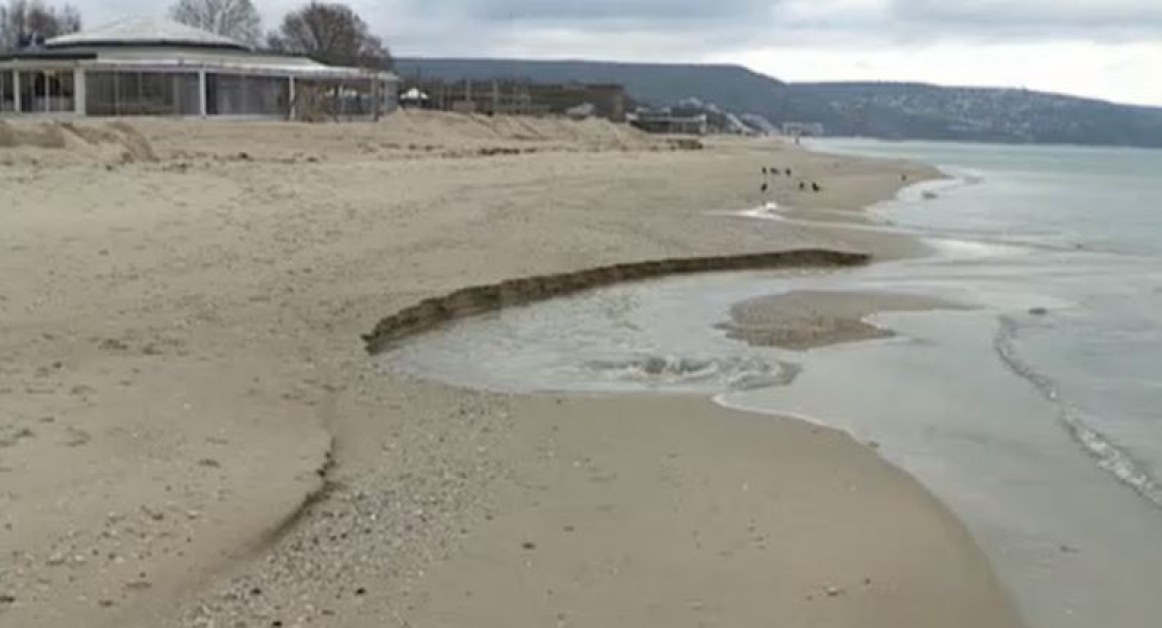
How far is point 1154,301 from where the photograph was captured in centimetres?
1905

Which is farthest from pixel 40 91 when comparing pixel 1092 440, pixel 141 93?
pixel 1092 440

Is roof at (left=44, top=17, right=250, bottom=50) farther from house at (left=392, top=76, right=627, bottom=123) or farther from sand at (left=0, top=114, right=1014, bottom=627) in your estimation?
sand at (left=0, top=114, right=1014, bottom=627)

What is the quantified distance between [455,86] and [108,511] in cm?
9581

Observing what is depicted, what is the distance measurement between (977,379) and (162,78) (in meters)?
45.2

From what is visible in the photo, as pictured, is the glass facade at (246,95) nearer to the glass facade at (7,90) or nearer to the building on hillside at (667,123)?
the glass facade at (7,90)

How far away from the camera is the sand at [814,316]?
48.4 ft

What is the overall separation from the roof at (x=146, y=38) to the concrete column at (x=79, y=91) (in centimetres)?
631

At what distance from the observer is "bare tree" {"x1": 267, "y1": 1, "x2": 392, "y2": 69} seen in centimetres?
9631

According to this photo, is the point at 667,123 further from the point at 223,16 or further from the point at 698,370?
the point at 698,370

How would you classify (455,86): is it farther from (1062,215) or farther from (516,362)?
(516,362)

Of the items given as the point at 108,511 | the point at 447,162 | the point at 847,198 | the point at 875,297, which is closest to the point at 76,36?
the point at 447,162

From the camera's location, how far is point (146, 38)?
193 ft

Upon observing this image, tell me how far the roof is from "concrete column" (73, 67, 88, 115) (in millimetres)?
6310

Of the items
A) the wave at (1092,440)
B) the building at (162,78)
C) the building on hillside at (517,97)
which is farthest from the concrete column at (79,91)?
the wave at (1092,440)
